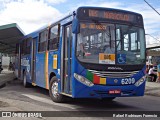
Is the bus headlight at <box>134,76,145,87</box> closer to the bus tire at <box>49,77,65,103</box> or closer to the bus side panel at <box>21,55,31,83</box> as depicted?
the bus tire at <box>49,77,65,103</box>

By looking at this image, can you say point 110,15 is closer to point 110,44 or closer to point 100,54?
point 110,44

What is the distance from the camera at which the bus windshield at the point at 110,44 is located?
A: 9.30m

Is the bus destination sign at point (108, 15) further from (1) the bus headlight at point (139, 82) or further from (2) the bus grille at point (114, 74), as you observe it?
(1) the bus headlight at point (139, 82)

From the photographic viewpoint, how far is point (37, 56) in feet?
46.9

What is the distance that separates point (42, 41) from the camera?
44.4ft

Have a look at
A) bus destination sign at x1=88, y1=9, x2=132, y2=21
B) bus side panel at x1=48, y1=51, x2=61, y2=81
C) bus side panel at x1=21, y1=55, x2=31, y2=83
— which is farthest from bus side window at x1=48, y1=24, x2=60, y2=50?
bus side panel at x1=21, y1=55, x2=31, y2=83

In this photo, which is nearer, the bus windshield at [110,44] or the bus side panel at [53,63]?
the bus windshield at [110,44]

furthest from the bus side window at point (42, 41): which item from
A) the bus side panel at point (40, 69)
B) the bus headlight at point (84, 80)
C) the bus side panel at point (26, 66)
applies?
the bus headlight at point (84, 80)

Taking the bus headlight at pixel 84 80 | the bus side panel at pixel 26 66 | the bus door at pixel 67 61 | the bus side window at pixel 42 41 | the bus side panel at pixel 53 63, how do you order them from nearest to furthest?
the bus headlight at pixel 84 80
the bus door at pixel 67 61
the bus side panel at pixel 53 63
the bus side window at pixel 42 41
the bus side panel at pixel 26 66

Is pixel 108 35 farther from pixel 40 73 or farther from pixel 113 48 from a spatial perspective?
pixel 40 73

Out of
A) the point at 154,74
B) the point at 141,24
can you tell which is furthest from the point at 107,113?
the point at 154,74

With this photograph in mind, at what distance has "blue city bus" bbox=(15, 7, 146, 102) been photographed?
919 centimetres

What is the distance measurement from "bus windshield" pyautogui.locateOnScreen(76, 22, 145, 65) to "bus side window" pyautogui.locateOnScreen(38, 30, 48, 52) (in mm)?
3887

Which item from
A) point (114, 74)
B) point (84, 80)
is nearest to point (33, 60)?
point (84, 80)
